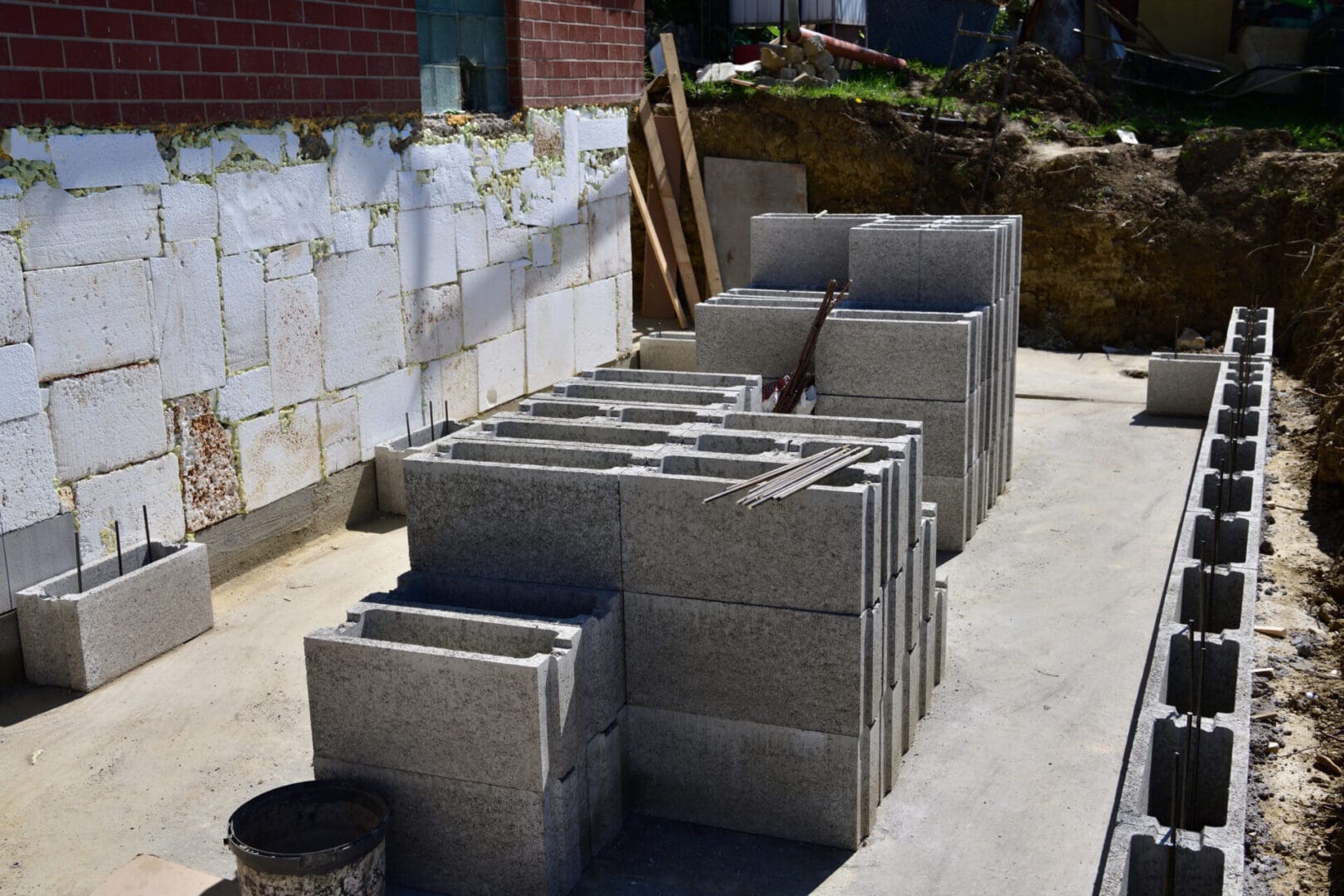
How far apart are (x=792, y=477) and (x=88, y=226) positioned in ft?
15.4

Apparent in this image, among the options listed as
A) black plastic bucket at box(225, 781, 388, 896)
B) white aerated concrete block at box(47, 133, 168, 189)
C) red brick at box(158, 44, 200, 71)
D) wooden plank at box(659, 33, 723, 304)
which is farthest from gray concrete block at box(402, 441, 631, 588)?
wooden plank at box(659, 33, 723, 304)

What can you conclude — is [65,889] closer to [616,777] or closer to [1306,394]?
[616,777]

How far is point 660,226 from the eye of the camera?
17.6 m

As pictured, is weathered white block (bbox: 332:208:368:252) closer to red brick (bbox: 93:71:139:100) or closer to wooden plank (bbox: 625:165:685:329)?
red brick (bbox: 93:71:139:100)

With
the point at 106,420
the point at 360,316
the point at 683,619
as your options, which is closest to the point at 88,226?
the point at 106,420

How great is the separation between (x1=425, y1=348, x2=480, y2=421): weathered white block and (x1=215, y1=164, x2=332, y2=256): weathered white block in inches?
71.9

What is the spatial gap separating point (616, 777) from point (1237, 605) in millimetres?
3876

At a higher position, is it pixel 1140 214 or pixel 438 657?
pixel 1140 214

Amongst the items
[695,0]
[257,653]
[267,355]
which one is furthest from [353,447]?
[695,0]

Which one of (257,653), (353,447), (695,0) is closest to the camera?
(257,653)

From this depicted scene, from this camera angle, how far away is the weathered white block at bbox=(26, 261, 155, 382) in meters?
7.30

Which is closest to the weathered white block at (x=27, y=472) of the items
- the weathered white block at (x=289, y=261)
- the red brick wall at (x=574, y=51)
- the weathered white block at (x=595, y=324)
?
the weathered white block at (x=289, y=261)

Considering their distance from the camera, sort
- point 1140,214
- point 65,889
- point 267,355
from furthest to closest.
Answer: point 1140,214 < point 267,355 < point 65,889

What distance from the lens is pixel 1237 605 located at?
7.35 m
